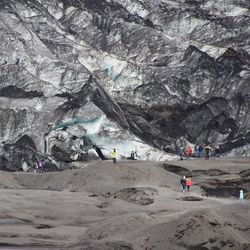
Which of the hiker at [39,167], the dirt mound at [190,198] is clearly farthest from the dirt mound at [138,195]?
the hiker at [39,167]

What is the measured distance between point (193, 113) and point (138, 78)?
6.59 meters

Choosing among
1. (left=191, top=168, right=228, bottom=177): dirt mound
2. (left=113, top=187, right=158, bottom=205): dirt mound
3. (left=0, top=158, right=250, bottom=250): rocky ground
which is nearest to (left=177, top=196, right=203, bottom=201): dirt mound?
(left=0, top=158, right=250, bottom=250): rocky ground

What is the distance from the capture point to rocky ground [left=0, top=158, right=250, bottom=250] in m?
14.2

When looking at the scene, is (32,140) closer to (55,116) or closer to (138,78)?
(55,116)

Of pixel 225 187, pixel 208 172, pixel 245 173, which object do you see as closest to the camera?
pixel 225 187

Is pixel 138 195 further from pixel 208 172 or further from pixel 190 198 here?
pixel 208 172

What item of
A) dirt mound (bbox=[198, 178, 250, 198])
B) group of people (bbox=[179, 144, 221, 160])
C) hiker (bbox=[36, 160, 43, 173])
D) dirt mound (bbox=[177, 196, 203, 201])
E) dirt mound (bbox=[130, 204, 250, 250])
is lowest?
dirt mound (bbox=[130, 204, 250, 250])

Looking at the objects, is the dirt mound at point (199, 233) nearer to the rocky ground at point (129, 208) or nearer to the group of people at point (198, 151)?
the rocky ground at point (129, 208)

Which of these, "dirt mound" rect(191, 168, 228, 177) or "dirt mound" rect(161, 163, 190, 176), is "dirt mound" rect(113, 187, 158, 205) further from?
"dirt mound" rect(191, 168, 228, 177)

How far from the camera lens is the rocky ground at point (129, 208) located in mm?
14227

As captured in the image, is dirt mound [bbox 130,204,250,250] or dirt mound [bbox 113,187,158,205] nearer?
dirt mound [bbox 130,204,250,250]

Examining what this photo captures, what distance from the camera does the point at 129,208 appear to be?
2214 cm

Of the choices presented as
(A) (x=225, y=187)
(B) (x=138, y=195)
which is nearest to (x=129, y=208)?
(B) (x=138, y=195)

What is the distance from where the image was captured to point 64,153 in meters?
40.1
